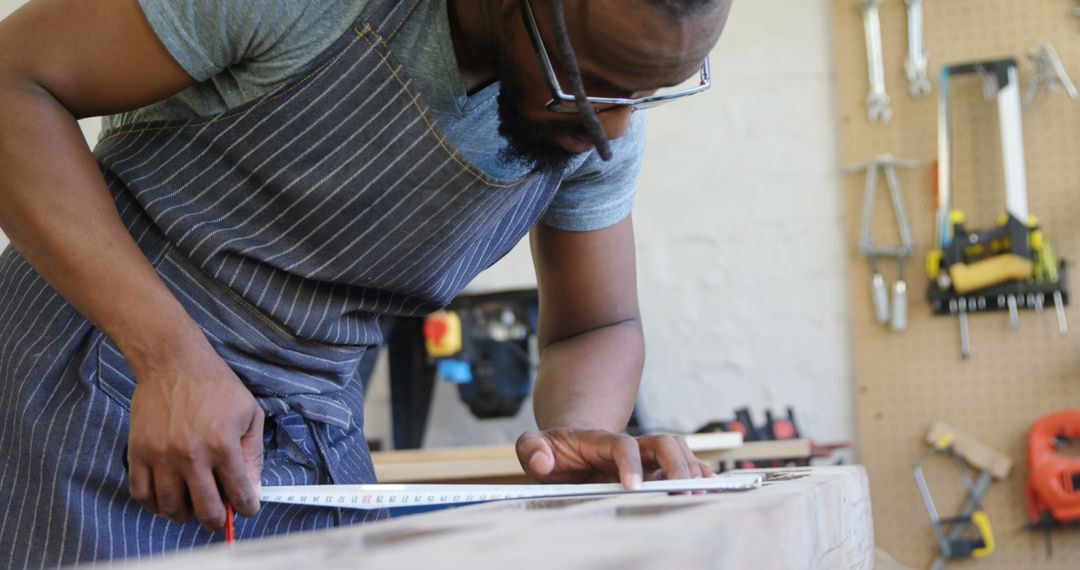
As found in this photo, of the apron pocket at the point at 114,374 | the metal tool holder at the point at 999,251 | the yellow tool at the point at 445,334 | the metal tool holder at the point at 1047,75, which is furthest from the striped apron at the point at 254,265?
the metal tool holder at the point at 1047,75

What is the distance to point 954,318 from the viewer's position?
3.61 m

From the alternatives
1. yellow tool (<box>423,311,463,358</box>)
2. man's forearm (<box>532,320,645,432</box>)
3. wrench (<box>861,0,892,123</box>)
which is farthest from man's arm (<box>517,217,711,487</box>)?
wrench (<box>861,0,892,123</box>)

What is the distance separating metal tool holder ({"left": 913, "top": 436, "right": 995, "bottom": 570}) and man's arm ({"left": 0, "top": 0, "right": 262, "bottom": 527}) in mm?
2951

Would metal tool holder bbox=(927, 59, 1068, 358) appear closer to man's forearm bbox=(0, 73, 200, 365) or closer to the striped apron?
the striped apron

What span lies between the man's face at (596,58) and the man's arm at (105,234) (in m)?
0.33

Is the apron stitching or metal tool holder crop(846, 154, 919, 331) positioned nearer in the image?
the apron stitching

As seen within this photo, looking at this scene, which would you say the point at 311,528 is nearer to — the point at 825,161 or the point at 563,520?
the point at 563,520

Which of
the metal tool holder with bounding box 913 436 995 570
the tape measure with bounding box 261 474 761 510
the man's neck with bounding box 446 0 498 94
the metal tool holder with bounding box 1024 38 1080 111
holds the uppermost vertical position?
the man's neck with bounding box 446 0 498 94

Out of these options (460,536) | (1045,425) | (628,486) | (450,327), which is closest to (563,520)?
(460,536)

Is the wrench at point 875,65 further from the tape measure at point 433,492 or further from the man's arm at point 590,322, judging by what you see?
the tape measure at point 433,492

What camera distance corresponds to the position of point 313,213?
46.0 inches

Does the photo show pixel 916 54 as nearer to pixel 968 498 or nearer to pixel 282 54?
pixel 968 498

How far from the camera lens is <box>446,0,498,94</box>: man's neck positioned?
1.14m

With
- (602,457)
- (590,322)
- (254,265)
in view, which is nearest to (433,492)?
(602,457)
